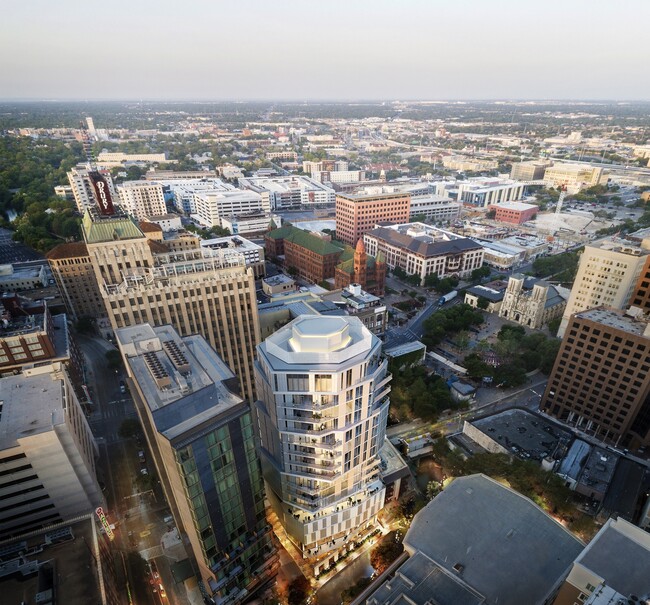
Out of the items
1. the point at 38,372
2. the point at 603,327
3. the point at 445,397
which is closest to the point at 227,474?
the point at 38,372

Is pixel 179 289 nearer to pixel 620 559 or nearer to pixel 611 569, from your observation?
pixel 611 569

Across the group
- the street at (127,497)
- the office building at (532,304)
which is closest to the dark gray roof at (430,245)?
the office building at (532,304)

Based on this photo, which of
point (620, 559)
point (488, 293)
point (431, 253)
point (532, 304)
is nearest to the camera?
point (620, 559)

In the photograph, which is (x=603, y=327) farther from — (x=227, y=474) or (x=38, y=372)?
(x=38, y=372)

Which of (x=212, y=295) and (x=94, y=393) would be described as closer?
(x=212, y=295)

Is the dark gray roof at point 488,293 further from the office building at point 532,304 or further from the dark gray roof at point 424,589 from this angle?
the dark gray roof at point 424,589

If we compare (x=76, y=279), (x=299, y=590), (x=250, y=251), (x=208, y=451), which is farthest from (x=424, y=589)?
(x=76, y=279)

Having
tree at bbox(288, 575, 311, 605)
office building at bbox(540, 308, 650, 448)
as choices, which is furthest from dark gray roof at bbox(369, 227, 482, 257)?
tree at bbox(288, 575, 311, 605)
